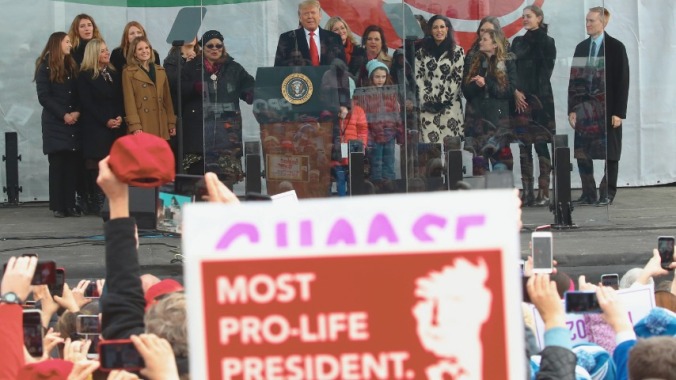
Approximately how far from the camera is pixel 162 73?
1495cm

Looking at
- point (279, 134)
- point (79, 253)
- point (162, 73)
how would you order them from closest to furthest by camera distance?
point (79, 253)
point (279, 134)
point (162, 73)

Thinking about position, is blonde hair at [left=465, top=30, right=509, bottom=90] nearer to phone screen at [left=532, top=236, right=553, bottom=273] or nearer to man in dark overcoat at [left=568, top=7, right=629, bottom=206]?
man in dark overcoat at [left=568, top=7, right=629, bottom=206]

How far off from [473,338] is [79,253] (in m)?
9.74

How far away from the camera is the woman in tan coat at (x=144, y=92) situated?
14.8 metres

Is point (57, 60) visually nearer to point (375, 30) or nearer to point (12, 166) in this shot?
point (12, 166)

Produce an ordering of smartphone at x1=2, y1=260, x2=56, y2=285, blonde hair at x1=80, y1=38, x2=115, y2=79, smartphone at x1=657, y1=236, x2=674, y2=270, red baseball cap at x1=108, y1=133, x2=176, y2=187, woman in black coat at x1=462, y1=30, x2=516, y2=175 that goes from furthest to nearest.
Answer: blonde hair at x1=80, y1=38, x2=115, y2=79
woman in black coat at x1=462, y1=30, x2=516, y2=175
smartphone at x1=657, y1=236, x2=674, y2=270
smartphone at x1=2, y1=260, x2=56, y2=285
red baseball cap at x1=108, y1=133, x2=176, y2=187

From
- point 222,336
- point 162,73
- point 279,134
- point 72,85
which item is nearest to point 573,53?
point 279,134

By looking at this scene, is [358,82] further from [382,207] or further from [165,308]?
[382,207]

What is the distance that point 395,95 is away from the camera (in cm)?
1412

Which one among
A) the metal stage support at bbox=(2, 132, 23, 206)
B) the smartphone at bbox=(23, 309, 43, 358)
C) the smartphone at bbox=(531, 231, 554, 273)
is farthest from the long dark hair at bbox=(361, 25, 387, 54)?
the smartphone at bbox=(23, 309, 43, 358)

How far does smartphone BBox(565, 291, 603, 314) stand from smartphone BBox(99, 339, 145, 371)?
149cm

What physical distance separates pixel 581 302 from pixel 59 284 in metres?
2.33

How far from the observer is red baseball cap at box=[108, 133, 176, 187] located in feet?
14.5

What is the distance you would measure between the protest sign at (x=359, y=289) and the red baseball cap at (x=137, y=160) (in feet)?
3.96
